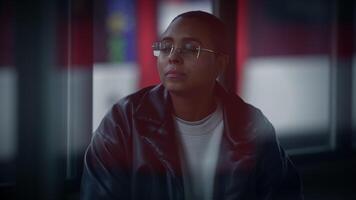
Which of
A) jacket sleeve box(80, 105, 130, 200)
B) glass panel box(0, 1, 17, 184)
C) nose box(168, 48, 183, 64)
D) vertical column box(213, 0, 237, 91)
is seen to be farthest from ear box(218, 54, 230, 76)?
glass panel box(0, 1, 17, 184)

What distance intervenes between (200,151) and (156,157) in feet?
0.35

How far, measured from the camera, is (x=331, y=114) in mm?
2480

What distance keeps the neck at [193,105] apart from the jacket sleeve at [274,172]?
168 millimetres

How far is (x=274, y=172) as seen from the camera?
1752 millimetres

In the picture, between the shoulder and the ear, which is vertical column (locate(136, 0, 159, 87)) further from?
the ear

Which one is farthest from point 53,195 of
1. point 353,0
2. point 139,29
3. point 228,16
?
point 353,0

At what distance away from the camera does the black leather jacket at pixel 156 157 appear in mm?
1651

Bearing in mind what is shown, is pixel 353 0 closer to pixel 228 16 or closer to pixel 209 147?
pixel 228 16

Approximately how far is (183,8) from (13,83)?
1.50 feet

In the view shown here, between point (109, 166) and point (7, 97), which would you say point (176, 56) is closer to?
point (109, 166)

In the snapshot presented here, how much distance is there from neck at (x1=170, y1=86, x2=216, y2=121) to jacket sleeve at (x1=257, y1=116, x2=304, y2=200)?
A: 0.55ft

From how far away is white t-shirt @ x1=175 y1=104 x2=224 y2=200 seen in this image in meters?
1.68

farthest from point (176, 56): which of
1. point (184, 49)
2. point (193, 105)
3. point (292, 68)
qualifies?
point (292, 68)

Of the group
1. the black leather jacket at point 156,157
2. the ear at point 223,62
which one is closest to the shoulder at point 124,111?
the black leather jacket at point 156,157
